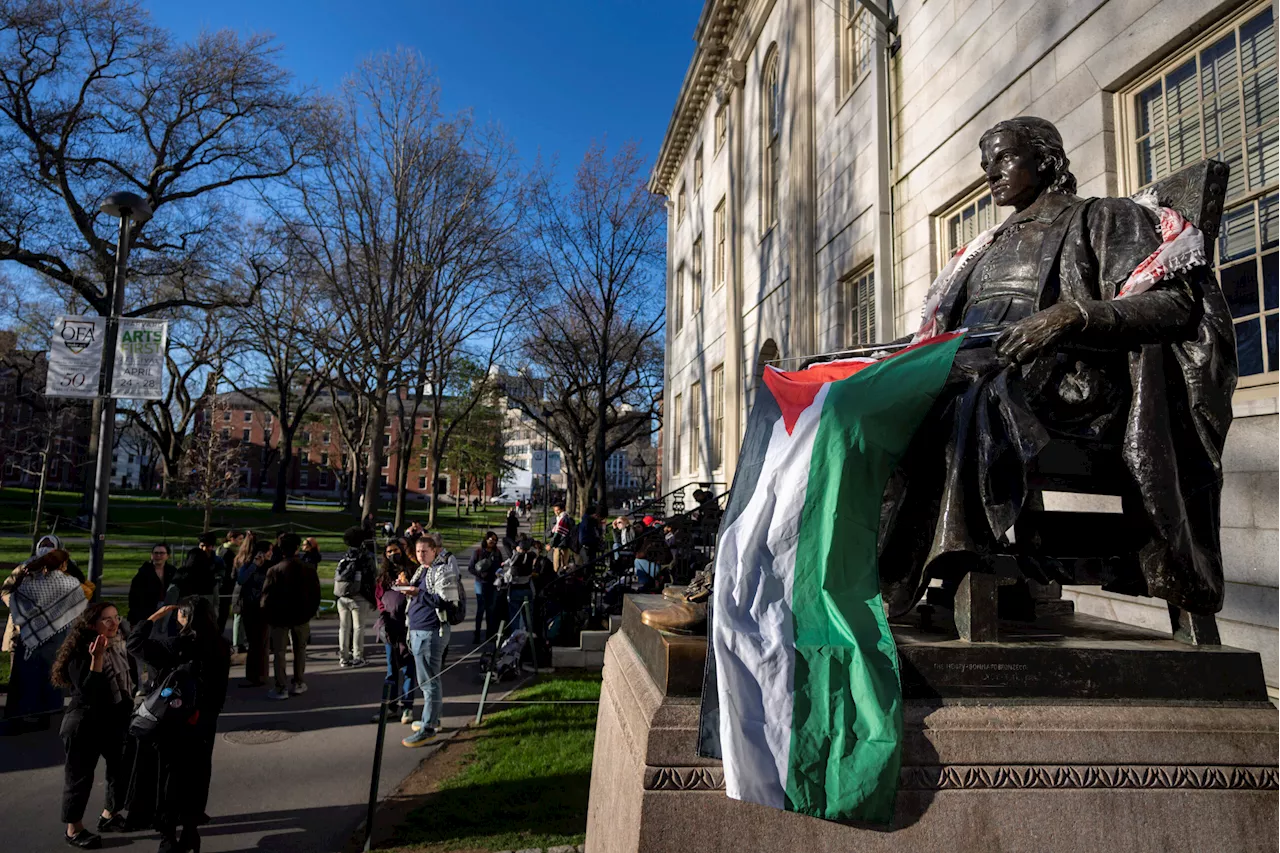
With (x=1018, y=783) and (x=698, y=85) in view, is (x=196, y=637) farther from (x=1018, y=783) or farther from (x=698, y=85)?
(x=698, y=85)

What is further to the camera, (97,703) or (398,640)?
(398,640)

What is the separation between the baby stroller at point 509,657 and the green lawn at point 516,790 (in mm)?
1594

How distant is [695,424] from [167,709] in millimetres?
20347

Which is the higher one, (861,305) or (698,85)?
(698,85)

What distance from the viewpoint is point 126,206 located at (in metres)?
8.95

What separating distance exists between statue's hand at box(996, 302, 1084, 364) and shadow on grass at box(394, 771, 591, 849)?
400 cm

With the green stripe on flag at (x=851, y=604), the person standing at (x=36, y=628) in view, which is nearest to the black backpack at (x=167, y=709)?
the person standing at (x=36, y=628)

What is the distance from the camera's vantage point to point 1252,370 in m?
5.90

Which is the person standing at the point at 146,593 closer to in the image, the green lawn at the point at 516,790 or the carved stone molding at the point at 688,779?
the green lawn at the point at 516,790

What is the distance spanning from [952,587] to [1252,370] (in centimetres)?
431

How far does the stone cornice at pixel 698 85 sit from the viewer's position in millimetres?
20172

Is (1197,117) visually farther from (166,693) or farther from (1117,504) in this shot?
(166,693)

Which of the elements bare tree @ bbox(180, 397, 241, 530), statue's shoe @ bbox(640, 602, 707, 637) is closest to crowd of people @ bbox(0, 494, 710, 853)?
statue's shoe @ bbox(640, 602, 707, 637)

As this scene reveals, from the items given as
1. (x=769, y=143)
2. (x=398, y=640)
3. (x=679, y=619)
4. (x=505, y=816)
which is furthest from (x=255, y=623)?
(x=769, y=143)
